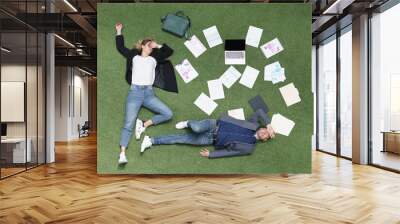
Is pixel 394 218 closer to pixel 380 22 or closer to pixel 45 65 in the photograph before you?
pixel 380 22

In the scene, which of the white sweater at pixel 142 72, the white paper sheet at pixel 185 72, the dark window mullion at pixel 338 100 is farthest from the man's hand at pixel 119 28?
the dark window mullion at pixel 338 100

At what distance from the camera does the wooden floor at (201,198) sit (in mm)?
3326

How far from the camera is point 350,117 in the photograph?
24.6 ft

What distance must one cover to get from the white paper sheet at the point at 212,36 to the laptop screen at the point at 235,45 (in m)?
0.12

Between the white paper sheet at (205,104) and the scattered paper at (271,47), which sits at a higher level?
the scattered paper at (271,47)

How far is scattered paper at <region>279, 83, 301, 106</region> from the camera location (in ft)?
17.7

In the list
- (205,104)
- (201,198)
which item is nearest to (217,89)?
(205,104)

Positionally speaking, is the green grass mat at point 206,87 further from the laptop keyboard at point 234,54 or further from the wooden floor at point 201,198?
the wooden floor at point 201,198

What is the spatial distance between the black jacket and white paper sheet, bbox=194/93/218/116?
36 centimetres

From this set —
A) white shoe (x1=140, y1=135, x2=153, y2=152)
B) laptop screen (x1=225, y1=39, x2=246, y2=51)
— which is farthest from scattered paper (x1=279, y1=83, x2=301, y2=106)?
white shoe (x1=140, y1=135, x2=153, y2=152)

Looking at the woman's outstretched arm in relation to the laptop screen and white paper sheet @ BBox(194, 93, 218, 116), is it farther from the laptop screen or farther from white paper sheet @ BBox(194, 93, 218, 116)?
the laptop screen

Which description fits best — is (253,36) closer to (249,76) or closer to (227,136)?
(249,76)

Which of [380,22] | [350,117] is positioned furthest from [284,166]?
[380,22]

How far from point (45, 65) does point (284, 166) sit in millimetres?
4664
